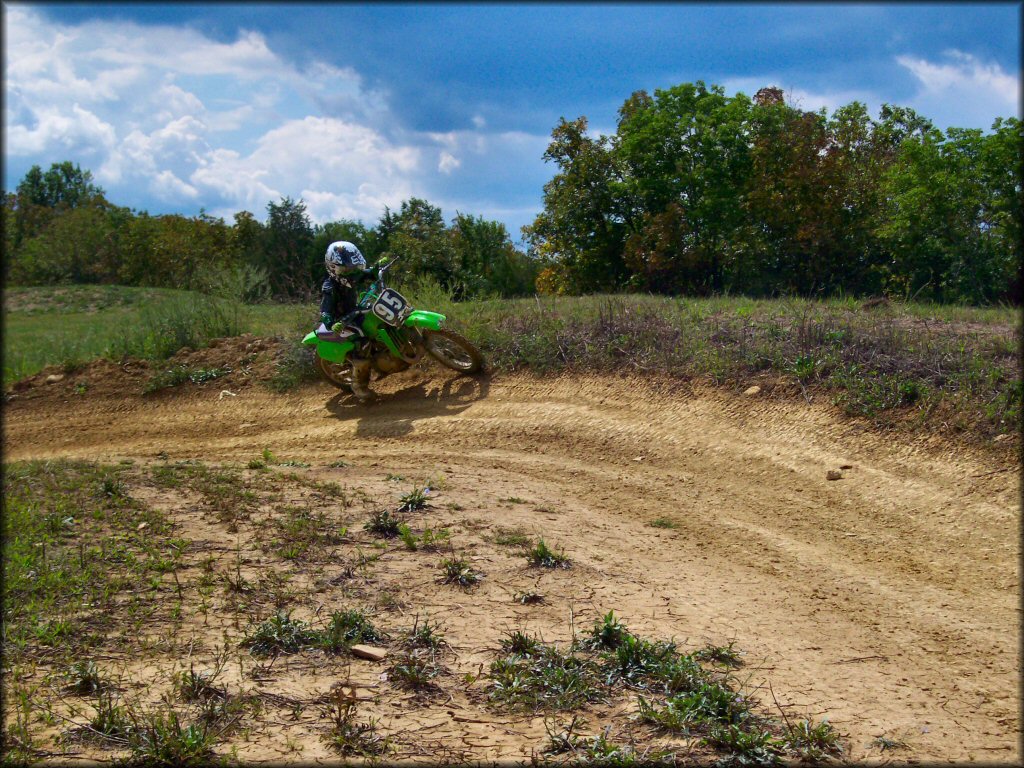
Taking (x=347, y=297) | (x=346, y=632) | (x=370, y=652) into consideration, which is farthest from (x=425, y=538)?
(x=347, y=297)

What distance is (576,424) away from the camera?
10.5 meters

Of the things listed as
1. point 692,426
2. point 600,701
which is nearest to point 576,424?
point 692,426

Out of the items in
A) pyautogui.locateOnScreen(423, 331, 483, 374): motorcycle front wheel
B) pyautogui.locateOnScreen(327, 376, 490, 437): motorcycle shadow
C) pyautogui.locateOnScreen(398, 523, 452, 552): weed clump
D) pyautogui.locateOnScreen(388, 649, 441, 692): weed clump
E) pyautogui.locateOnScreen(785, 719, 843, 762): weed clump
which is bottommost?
pyautogui.locateOnScreen(785, 719, 843, 762): weed clump

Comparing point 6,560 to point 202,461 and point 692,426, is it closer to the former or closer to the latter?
point 202,461

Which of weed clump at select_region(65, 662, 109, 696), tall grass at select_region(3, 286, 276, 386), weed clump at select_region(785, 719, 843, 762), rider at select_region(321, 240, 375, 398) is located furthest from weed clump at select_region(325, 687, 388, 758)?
tall grass at select_region(3, 286, 276, 386)

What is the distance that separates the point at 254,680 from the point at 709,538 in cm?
428

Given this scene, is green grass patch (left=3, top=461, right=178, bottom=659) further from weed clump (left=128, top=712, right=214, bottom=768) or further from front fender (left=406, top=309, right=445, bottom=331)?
front fender (left=406, top=309, right=445, bottom=331)

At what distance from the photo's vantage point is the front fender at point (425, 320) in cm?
1176

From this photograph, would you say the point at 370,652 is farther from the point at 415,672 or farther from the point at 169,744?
the point at 169,744

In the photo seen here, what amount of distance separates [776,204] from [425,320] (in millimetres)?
16091

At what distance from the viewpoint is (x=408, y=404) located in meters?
12.4

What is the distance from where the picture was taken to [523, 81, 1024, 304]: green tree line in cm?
1838

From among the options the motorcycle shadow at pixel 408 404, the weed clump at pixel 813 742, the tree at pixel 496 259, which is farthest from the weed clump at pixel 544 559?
the tree at pixel 496 259

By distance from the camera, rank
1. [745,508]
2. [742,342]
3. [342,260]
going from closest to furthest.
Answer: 1. [745,508]
2. [742,342]
3. [342,260]
